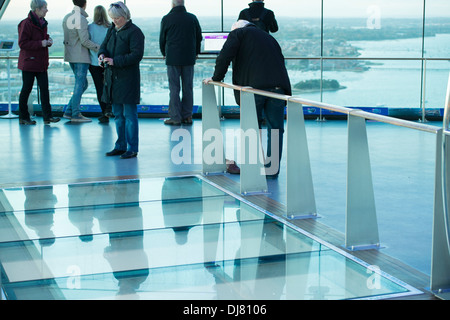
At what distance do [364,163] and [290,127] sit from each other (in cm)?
76

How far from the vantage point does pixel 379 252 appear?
3.60 meters

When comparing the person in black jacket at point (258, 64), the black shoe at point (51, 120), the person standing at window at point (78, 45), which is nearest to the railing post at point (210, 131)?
the person in black jacket at point (258, 64)

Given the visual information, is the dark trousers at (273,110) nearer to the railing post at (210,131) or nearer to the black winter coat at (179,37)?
the railing post at (210,131)

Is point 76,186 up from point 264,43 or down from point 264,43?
down

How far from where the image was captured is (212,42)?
9.46 m

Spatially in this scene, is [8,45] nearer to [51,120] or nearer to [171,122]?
[51,120]

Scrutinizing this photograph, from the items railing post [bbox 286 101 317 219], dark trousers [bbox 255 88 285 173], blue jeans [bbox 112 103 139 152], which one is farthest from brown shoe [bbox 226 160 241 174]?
railing post [bbox 286 101 317 219]

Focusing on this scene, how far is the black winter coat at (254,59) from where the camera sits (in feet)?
17.9

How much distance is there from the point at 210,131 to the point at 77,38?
12.5 ft

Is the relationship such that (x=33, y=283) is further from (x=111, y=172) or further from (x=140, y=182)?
(x=111, y=172)

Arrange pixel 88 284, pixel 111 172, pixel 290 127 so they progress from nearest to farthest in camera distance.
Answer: pixel 88 284, pixel 290 127, pixel 111 172

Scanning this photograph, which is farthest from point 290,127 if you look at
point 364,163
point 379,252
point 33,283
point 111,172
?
point 111,172

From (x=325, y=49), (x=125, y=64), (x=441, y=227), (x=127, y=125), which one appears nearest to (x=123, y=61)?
(x=125, y=64)

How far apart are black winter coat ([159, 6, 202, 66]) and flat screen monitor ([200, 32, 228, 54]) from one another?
0.76 metres
